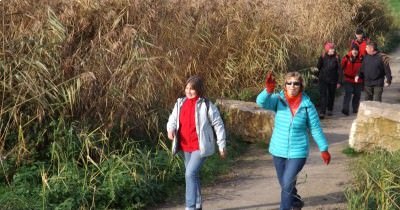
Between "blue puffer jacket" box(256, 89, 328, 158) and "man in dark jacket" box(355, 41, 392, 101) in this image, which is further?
"man in dark jacket" box(355, 41, 392, 101)

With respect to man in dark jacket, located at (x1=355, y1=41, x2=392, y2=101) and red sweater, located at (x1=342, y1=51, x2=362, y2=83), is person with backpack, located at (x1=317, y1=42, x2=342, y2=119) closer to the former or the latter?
red sweater, located at (x1=342, y1=51, x2=362, y2=83)

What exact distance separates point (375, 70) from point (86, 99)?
576 centimetres

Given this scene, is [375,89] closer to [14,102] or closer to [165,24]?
[165,24]

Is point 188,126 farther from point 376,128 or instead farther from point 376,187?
point 376,128

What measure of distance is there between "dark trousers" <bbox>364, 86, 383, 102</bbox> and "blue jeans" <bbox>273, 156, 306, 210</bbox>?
563 cm

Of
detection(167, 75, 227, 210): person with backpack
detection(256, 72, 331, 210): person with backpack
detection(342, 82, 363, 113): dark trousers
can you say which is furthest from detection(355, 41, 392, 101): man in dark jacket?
detection(167, 75, 227, 210): person with backpack

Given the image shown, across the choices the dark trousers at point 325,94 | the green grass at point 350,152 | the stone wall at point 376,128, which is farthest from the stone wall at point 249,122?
the dark trousers at point 325,94

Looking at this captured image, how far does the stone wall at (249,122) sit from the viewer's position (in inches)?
349

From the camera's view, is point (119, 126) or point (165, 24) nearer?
point (119, 126)

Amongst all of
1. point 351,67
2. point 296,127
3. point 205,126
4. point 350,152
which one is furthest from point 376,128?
point 351,67

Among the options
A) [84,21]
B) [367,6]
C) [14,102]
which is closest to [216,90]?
[84,21]

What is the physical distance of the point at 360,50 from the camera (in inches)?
487

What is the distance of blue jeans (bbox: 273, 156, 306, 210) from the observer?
18.3ft

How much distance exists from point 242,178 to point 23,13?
3316 mm
